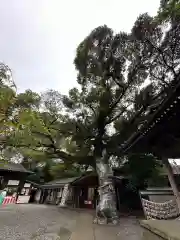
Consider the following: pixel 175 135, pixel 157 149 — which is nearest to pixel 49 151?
pixel 157 149

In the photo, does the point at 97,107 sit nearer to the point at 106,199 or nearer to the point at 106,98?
the point at 106,98

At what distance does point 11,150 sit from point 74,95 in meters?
5.67

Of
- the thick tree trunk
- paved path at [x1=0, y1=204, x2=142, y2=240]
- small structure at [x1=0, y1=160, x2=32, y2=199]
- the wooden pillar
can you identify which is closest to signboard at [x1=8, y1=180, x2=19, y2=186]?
small structure at [x1=0, y1=160, x2=32, y2=199]

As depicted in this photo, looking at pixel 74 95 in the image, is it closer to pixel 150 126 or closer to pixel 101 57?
pixel 101 57

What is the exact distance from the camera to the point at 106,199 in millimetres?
8258

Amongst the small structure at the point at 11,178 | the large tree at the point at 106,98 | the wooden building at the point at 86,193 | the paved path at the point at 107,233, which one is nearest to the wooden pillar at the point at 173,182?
the paved path at the point at 107,233

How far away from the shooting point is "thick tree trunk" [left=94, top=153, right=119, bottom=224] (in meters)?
7.56

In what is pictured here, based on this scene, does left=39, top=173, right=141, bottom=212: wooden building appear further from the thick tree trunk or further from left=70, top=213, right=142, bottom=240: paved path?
left=70, top=213, right=142, bottom=240: paved path

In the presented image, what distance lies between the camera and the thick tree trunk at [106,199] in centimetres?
756

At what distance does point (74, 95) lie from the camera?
433 inches

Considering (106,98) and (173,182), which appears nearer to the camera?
(173,182)

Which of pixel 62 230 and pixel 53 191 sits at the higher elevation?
pixel 53 191

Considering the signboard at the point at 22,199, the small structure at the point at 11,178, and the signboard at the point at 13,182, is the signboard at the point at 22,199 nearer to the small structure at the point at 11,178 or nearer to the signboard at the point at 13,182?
the small structure at the point at 11,178

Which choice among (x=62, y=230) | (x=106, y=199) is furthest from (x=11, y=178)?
(x=62, y=230)
